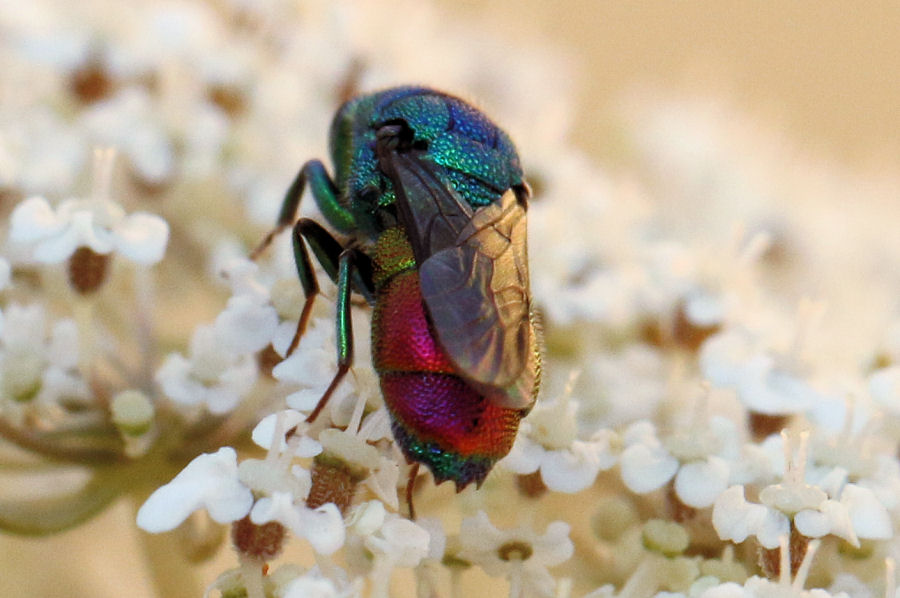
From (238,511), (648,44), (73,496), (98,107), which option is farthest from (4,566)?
(648,44)

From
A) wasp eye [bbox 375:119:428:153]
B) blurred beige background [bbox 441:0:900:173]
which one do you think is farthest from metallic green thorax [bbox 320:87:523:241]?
blurred beige background [bbox 441:0:900:173]

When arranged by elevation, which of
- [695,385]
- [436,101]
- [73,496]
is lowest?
[73,496]

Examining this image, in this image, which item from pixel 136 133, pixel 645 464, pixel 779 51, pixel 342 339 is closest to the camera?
pixel 342 339

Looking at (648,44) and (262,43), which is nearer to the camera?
(262,43)

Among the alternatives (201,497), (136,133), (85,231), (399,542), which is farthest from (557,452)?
(136,133)

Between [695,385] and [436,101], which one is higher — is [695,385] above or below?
below

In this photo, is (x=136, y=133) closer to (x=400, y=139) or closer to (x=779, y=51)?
(x=400, y=139)

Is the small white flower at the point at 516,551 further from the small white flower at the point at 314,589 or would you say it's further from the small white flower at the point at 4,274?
the small white flower at the point at 4,274

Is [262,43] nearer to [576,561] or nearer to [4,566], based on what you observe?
[4,566]
